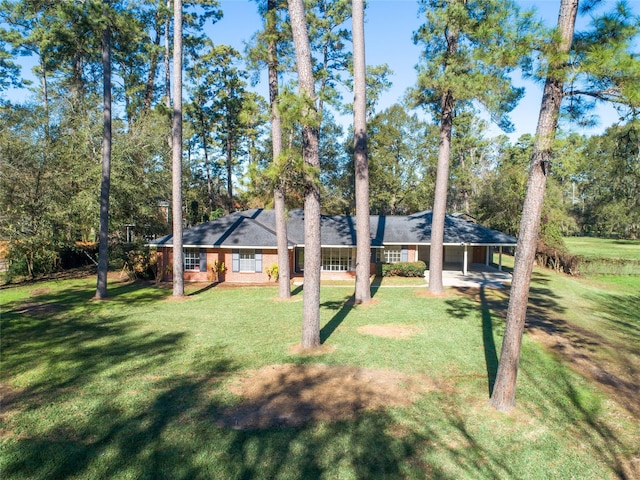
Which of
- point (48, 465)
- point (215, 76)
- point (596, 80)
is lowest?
point (48, 465)

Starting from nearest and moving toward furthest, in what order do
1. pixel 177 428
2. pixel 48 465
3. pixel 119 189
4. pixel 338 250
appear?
pixel 48 465, pixel 177 428, pixel 119 189, pixel 338 250

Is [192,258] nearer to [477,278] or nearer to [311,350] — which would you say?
[311,350]

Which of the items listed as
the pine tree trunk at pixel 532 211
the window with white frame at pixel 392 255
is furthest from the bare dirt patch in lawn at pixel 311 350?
the window with white frame at pixel 392 255

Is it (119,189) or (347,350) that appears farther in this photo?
(119,189)

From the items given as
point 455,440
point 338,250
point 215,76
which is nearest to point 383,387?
point 455,440

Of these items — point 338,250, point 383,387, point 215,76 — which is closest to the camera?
point 383,387

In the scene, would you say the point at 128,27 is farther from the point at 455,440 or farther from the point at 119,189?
the point at 455,440

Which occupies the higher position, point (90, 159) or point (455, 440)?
point (90, 159)
